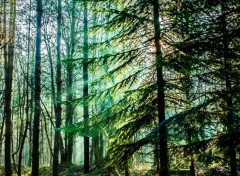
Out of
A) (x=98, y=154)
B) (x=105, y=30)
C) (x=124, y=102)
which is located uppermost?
(x=105, y=30)

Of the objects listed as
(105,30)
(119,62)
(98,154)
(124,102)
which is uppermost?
(105,30)

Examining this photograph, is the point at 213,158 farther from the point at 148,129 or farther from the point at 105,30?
the point at 105,30

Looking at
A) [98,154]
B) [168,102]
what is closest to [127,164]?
[168,102]

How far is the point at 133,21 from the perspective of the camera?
6.27 meters

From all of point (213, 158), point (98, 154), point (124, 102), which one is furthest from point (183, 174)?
point (98, 154)

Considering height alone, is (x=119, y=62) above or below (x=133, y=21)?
below

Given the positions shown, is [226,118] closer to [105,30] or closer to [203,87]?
[203,87]

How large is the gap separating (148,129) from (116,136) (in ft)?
2.21

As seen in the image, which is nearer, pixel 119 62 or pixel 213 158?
pixel 213 158

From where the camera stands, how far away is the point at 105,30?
6352 millimetres

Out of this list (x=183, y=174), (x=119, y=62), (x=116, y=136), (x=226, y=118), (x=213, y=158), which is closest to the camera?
(x=213, y=158)

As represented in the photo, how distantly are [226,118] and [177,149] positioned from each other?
45.9 inches

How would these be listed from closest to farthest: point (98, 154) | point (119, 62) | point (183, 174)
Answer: point (183, 174), point (119, 62), point (98, 154)

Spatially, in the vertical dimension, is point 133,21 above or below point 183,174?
above
